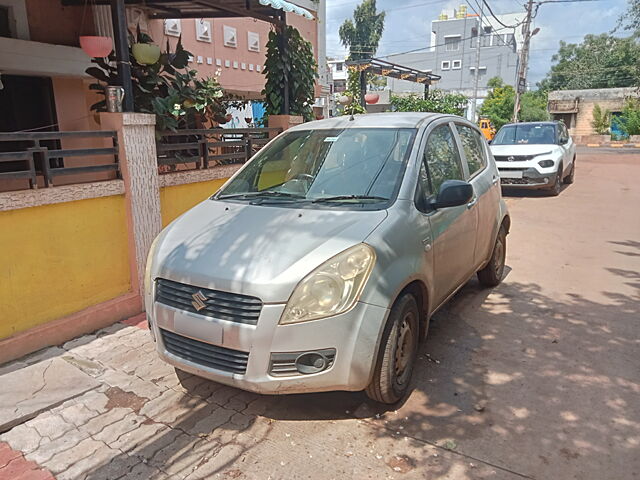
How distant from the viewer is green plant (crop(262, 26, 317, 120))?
262 inches

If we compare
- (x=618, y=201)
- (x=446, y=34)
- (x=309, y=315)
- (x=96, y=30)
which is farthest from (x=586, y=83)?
(x=309, y=315)

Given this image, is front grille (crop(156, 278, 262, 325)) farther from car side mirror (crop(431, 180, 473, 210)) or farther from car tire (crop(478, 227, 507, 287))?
car tire (crop(478, 227, 507, 287))

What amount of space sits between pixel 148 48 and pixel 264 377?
3.93 meters

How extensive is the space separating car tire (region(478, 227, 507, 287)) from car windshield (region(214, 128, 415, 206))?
6.57 ft

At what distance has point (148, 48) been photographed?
5.02 meters

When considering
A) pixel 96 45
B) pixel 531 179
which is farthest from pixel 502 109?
pixel 96 45

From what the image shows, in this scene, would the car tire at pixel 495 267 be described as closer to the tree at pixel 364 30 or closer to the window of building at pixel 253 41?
the window of building at pixel 253 41

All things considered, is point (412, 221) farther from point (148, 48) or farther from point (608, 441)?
point (148, 48)

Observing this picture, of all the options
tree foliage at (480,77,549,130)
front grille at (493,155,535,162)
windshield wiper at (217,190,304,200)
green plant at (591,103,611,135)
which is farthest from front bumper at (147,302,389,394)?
green plant at (591,103,611,135)

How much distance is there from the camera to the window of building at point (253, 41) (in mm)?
13688

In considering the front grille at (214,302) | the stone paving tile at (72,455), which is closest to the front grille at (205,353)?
the front grille at (214,302)

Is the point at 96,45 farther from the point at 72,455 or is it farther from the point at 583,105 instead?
the point at 583,105

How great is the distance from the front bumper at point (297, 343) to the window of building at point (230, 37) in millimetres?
11519

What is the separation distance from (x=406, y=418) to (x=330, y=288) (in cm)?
104
